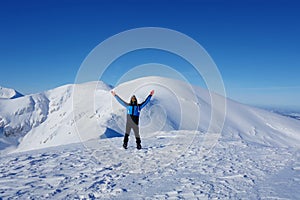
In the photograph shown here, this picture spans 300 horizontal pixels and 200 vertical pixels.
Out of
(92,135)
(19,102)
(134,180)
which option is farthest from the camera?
(19,102)

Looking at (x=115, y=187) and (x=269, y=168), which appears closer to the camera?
(x=115, y=187)

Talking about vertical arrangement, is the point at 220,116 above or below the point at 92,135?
above

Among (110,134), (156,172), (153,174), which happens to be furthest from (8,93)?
(153,174)

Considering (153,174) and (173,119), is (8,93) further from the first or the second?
(153,174)

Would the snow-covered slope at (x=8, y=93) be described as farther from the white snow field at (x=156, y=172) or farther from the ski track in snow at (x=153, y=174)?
the ski track in snow at (x=153, y=174)

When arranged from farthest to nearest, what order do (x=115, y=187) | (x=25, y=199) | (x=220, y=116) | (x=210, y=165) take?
1. (x=220, y=116)
2. (x=210, y=165)
3. (x=115, y=187)
4. (x=25, y=199)

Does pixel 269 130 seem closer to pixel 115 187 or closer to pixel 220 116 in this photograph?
pixel 220 116

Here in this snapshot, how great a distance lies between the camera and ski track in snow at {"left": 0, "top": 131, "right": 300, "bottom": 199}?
25.0ft

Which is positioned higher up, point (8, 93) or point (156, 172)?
point (8, 93)

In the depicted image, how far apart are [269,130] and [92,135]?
33093 millimetres

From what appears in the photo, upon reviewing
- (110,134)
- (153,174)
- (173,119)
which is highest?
(173,119)

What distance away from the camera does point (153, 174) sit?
9516 mm

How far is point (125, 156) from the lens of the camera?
1220 cm

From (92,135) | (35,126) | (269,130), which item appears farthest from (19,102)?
(269,130)
